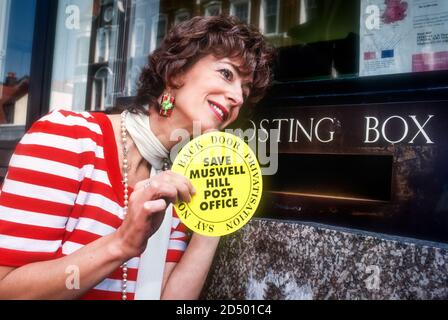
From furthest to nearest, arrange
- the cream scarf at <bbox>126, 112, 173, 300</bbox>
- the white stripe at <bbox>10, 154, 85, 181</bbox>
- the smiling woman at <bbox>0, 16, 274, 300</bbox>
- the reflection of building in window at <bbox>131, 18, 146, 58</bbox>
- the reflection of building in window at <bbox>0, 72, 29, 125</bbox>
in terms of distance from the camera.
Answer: the reflection of building in window at <bbox>0, 72, 29, 125</bbox>, the reflection of building in window at <bbox>131, 18, 146, 58</bbox>, the cream scarf at <bbox>126, 112, 173, 300</bbox>, the white stripe at <bbox>10, 154, 85, 181</bbox>, the smiling woman at <bbox>0, 16, 274, 300</bbox>

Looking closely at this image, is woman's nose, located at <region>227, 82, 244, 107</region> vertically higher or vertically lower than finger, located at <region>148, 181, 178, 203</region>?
higher

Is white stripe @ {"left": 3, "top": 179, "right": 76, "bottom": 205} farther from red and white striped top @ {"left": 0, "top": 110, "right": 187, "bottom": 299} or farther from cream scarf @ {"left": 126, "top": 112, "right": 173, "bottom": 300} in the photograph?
cream scarf @ {"left": 126, "top": 112, "right": 173, "bottom": 300}

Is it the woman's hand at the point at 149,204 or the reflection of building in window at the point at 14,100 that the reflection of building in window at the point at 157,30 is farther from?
the woman's hand at the point at 149,204

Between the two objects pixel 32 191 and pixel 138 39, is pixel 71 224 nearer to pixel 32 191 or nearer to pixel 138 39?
pixel 32 191

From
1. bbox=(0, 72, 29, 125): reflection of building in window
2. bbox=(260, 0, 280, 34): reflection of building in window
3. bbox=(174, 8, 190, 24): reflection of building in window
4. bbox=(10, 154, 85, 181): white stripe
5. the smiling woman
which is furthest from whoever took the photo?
bbox=(0, 72, 29, 125): reflection of building in window

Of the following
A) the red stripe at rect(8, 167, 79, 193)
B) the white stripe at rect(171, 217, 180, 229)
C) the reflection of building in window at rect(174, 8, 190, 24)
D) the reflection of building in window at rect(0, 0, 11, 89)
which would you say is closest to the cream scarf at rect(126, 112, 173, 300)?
the white stripe at rect(171, 217, 180, 229)

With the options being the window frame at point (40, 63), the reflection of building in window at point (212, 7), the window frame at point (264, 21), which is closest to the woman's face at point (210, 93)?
the window frame at point (264, 21)

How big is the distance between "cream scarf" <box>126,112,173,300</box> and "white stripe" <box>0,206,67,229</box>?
1.29ft

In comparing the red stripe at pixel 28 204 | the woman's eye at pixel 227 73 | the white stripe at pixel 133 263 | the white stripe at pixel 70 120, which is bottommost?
the white stripe at pixel 133 263

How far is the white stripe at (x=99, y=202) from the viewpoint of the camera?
4.29ft

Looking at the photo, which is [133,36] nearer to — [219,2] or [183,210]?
[219,2]

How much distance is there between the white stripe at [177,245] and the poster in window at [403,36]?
133 centimetres

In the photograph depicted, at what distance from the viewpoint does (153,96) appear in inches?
64.8

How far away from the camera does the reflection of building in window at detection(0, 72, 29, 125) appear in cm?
327
